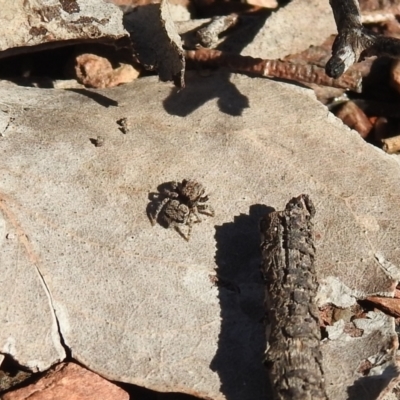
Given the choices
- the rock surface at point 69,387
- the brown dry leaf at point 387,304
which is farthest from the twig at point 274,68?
the rock surface at point 69,387

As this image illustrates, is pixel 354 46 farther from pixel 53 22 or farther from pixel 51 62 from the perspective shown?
pixel 51 62

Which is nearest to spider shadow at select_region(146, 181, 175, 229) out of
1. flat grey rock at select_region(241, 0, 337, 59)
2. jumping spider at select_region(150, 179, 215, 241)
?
jumping spider at select_region(150, 179, 215, 241)

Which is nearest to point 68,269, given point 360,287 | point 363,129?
point 360,287

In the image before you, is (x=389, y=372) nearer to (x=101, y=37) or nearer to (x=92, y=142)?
(x=92, y=142)

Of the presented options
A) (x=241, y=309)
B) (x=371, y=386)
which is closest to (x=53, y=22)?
(x=241, y=309)

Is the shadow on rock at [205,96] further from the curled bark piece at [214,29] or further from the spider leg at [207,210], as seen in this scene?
the spider leg at [207,210]
